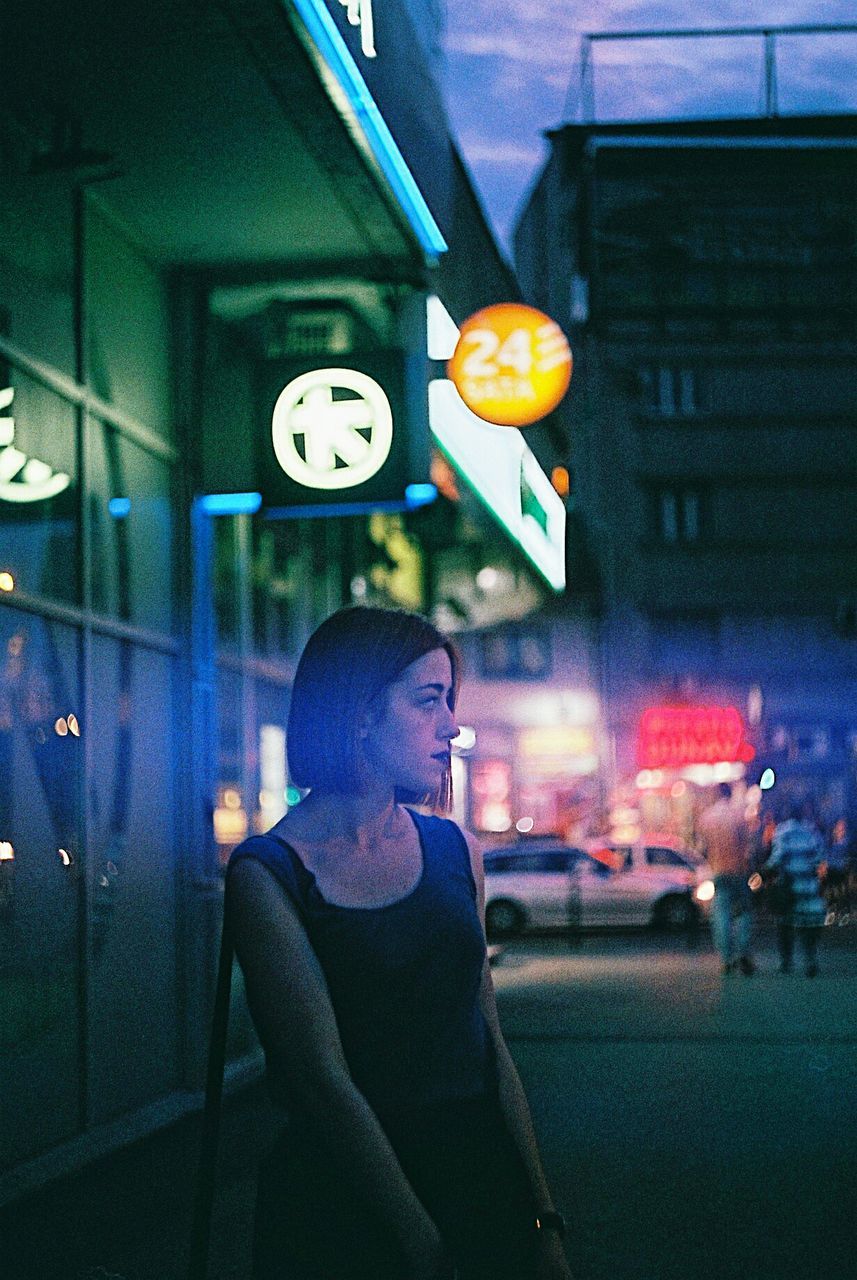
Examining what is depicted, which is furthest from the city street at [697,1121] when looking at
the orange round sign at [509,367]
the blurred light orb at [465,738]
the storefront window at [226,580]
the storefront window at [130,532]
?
the orange round sign at [509,367]

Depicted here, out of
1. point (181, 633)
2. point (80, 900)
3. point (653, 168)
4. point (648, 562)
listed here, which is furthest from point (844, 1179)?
point (648, 562)

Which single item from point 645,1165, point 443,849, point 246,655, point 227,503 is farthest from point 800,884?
point 443,849

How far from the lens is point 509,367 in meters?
12.3

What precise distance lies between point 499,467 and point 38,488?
6887mm

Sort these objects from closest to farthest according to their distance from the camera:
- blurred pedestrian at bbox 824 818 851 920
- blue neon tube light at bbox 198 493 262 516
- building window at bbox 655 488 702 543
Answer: blue neon tube light at bbox 198 493 262 516 → blurred pedestrian at bbox 824 818 851 920 → building window at bbox 655 488 702 543

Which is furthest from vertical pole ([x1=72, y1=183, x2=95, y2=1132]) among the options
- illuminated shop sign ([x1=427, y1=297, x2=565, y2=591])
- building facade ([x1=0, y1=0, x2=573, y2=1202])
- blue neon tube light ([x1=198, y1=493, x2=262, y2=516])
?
illuminated shop sign ([x1=427, y1=297, x2=565, y2=591])

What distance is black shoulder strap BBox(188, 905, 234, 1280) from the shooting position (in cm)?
260

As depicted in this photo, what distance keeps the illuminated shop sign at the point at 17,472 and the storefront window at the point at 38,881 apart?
1.80ft

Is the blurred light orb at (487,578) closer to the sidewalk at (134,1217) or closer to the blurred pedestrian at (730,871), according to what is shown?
the blurred pedestrian at (730,871)

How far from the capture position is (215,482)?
10555 millimetres

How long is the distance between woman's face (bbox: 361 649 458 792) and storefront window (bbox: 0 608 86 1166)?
17.7 feet

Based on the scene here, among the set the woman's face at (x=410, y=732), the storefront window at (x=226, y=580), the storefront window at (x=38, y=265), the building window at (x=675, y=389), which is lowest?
the woman's face at (x=410, y=732)

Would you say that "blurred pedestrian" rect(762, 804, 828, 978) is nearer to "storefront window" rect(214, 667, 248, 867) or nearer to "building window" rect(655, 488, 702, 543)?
"storefront window" rect(214, 667, 248, 867)

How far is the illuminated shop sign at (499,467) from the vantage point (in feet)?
39.0
